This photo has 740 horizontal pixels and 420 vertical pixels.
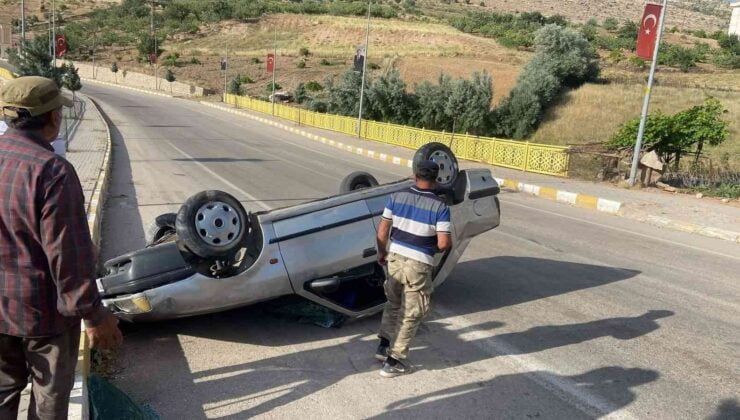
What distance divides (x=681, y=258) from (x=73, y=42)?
9756 cm

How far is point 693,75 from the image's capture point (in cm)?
4972

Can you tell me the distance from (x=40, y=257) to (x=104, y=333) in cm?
41

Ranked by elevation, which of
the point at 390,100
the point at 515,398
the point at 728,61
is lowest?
the point at 515,398

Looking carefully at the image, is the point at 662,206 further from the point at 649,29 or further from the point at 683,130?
the point at 649,29

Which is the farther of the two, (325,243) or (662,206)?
(662,206)

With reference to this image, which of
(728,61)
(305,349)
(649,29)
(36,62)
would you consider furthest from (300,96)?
(305,349)

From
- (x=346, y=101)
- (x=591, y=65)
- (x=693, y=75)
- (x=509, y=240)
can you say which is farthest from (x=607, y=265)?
(x=693, y=75)

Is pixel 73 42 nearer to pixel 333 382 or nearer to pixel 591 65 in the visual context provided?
pixel 591 65

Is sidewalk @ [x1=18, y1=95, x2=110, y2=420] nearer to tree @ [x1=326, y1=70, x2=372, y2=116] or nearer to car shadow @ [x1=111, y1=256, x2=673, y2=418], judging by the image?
car shadow @ [x1=111, y1=256, x2=673, y2=418]

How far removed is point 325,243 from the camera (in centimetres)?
493

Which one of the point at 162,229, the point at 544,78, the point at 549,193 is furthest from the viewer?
the point at 544,78

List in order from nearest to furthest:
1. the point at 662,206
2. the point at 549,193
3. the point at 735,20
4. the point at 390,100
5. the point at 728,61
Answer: the point at 662,206, the point at 549,193, the point at 390,100, the point at 728,61, the point at 735,20

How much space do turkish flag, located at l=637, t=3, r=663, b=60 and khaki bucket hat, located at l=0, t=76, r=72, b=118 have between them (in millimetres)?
16523

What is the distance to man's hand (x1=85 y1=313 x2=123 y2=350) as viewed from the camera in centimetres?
246
